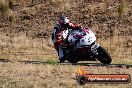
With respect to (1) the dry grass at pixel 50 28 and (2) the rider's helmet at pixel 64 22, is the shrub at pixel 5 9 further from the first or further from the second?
(2) the rider's helmet at pixel 64 22

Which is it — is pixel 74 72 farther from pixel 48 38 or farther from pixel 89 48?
pixel 48 38

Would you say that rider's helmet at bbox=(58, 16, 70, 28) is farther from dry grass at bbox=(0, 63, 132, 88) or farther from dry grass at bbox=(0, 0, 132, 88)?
dry grass at bbox=(0, 0, 132, 88)

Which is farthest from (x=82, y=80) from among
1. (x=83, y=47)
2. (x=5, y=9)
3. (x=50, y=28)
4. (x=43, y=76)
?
(x=5, y=9)

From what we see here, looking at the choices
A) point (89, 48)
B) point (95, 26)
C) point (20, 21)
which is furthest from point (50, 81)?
point (20, 21)

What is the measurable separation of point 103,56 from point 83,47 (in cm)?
79

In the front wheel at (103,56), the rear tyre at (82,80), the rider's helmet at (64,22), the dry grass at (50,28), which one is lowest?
the dry grass at (50,28)

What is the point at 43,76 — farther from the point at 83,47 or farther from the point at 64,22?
the point at 64,22

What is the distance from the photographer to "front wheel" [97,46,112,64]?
15.6 m

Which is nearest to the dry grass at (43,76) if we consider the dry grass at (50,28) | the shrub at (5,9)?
the dry grass at (50,28)


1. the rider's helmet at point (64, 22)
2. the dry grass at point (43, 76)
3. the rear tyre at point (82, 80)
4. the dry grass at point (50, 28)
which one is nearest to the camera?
the rear tyre at point (82, 80)

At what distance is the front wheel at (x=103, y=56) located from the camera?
1560 centimetres

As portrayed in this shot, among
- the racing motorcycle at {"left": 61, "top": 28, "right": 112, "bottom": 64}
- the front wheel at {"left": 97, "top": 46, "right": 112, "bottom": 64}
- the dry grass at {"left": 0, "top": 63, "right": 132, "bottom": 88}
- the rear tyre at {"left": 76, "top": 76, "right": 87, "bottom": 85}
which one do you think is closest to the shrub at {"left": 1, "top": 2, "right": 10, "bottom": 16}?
the racing motorcycle at {"left": 61, "top": 28, "right": 112, "bottom": 64}

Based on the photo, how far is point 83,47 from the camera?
52.2ft

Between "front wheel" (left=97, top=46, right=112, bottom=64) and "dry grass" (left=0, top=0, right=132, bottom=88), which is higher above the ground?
"front wheel" (left=97, top=46, right=112, bottom=64)
